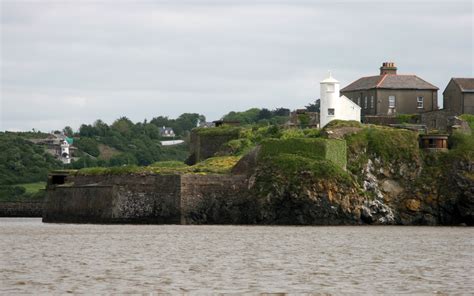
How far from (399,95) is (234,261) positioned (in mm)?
57171

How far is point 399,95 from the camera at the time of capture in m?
102

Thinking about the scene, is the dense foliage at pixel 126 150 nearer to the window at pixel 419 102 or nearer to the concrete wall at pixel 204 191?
the window at pixel 419 102

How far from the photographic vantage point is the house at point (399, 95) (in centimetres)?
10212

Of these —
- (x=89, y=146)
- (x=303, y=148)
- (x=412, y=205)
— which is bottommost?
(x=412, y=205)

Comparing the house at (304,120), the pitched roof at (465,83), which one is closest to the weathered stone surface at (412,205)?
the house at (304,120)

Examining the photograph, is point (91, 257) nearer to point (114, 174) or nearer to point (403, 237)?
point (403, 237)

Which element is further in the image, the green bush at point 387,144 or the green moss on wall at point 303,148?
the green bush at point 387,144

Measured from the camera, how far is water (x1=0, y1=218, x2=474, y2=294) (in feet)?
126

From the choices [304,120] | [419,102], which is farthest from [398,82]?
[304,120]

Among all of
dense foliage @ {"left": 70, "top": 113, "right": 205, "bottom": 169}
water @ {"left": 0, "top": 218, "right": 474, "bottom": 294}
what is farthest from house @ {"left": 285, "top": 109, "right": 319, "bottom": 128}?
dense foliage @ {"left": 70, "top": 113, "right": 205, "bottom": 169}

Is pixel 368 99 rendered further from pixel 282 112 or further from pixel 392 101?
pixel 282 112

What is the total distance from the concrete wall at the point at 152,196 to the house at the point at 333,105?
16809mm

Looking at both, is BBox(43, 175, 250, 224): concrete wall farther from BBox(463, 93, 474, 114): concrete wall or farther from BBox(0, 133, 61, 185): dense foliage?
BBox(0, 133, 61, 185): dense foliage

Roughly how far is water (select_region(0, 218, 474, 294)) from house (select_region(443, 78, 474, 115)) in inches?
1260
